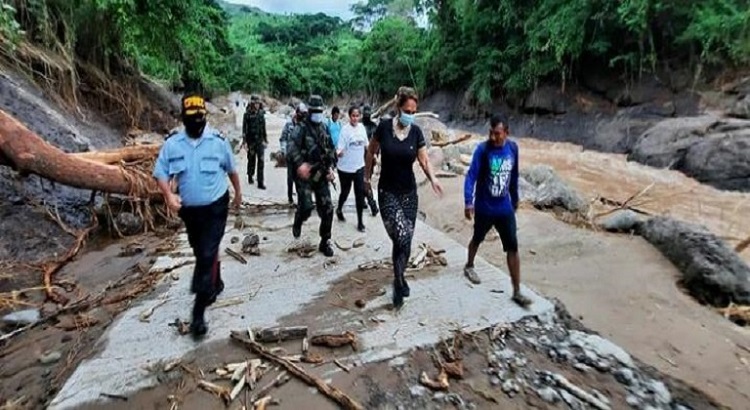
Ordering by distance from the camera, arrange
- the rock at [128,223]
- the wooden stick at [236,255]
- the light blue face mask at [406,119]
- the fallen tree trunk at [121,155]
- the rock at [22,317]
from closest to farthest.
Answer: the light blue face mask at [406,119], the rock at [22,317], the wooden stick at [236,255], the fallen tree trunk at [121,155], the rock at [128,223]

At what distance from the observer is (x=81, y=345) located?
3420 millimetres

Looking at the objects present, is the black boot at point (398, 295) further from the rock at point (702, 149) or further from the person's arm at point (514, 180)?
the rock at point (702, 149)

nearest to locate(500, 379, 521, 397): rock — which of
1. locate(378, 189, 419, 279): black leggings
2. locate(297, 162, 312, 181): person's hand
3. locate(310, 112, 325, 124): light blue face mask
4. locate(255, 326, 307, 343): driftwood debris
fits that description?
locate(378, 189, 419, 279): black leggings

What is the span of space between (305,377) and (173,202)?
4.64 ft

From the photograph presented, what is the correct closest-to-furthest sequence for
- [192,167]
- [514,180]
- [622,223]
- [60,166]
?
[192,167] → [514,180] → [60,166] → [622,223]

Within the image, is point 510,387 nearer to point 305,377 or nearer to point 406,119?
point 305,377

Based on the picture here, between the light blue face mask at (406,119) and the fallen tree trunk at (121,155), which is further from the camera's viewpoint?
the fallen tree trunk at (121,155)

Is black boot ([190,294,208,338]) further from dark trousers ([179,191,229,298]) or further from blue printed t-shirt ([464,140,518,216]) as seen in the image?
blue printed t-shirt ([464,140,518,216])

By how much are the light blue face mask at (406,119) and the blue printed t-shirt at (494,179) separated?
67 cm

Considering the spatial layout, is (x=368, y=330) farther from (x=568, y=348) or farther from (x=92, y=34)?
(x=92, y=34)

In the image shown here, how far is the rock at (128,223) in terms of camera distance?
6414 mm

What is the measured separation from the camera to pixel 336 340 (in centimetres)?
321

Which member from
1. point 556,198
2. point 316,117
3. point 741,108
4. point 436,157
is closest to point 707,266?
point 556,198

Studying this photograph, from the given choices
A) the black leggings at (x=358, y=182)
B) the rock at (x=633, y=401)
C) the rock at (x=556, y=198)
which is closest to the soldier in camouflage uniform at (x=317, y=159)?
the black leggings at (x=358, y=182)
